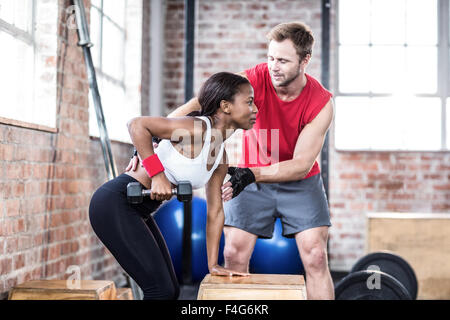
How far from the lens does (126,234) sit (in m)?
2.02

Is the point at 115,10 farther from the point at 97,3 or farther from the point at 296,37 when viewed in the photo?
the point at 296,37

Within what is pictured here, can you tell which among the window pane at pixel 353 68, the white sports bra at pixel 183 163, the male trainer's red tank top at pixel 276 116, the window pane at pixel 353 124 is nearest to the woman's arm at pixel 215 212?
the white sports bra at pixel 183 163

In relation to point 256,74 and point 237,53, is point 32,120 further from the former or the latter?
point 237,53

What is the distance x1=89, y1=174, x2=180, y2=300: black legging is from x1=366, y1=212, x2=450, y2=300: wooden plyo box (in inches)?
110

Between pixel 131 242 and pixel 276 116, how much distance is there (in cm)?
95

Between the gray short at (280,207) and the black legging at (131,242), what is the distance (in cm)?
68

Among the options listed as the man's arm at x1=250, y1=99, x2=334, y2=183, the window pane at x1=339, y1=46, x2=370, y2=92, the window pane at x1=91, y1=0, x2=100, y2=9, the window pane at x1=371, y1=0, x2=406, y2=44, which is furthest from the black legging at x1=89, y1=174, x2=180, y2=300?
the window pane at x1=371, y1=0, x2=406, y2=44

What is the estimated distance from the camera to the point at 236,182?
7.53 feet

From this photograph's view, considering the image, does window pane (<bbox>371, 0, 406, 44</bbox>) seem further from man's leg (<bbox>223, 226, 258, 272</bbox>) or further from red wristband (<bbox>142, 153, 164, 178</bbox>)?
red wristband (<bbox>142, 153, 164, 178</bbox>)

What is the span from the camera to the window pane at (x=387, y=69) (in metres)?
5.63

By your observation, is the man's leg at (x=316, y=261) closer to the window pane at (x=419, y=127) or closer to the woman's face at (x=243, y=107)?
the woman's face at (x=243, y=107)

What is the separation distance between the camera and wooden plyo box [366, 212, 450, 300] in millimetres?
4422

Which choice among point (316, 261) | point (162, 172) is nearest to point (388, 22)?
point (316, 261)

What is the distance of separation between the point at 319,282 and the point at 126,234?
3.43 ft
